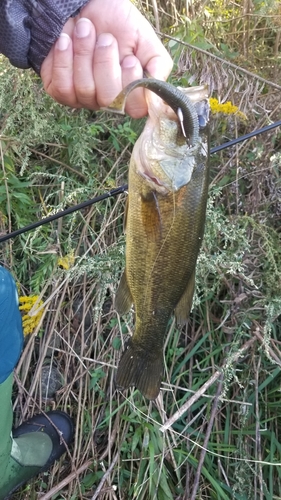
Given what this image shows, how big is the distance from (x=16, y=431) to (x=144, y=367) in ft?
3.86

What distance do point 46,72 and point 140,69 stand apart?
295 mm

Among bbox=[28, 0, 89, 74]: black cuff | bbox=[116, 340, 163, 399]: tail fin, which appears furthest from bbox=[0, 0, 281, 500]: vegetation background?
bbox=[28, 0, 89, 74]: black cuff

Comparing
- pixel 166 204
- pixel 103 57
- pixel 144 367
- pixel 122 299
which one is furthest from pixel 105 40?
pixel 144 367

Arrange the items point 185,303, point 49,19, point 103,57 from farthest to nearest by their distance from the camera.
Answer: point 185,303, point 49,19, point 103,57

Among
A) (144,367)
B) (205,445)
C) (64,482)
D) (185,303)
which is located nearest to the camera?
(185,303)

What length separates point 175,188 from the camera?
128 cm

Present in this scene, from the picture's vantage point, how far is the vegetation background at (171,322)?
2182mm

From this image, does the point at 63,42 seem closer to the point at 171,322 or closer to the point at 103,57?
the point at 103,57

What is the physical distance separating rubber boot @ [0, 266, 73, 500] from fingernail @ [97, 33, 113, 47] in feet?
3.30

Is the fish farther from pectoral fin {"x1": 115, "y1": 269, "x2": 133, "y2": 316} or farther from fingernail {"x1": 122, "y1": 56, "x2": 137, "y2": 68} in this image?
fingernail {"x1": 122, "y1": 56, "x2": 137, "y2": 68}

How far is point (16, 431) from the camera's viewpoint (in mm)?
2441

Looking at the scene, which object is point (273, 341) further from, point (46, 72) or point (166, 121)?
point (46, 72)

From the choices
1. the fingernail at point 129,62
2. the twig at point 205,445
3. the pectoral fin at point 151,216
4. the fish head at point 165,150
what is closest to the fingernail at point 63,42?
the fingernail at point 129,62

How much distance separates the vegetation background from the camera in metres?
2.18
